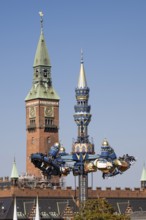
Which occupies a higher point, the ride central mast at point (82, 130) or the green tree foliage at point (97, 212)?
the ride central mast at point (82, 130)

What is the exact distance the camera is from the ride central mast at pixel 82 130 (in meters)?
146

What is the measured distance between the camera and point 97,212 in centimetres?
13388

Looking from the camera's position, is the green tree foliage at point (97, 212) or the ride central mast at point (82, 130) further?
the ride central mast at point (82, 130)

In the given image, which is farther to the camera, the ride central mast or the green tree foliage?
the ride central mast

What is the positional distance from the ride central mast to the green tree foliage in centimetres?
732

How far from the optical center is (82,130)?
5827 inches

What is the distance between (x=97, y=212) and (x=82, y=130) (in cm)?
1691

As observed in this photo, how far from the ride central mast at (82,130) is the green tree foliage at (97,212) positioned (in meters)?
7.32

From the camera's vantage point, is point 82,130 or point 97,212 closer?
point 97,212

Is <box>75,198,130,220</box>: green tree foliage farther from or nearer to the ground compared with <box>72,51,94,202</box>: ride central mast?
nearer to the ground

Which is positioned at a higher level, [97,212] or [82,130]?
[82,130]

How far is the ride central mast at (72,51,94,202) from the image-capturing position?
146125 mm

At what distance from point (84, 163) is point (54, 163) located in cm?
401

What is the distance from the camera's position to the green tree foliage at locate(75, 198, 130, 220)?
13212 cm
